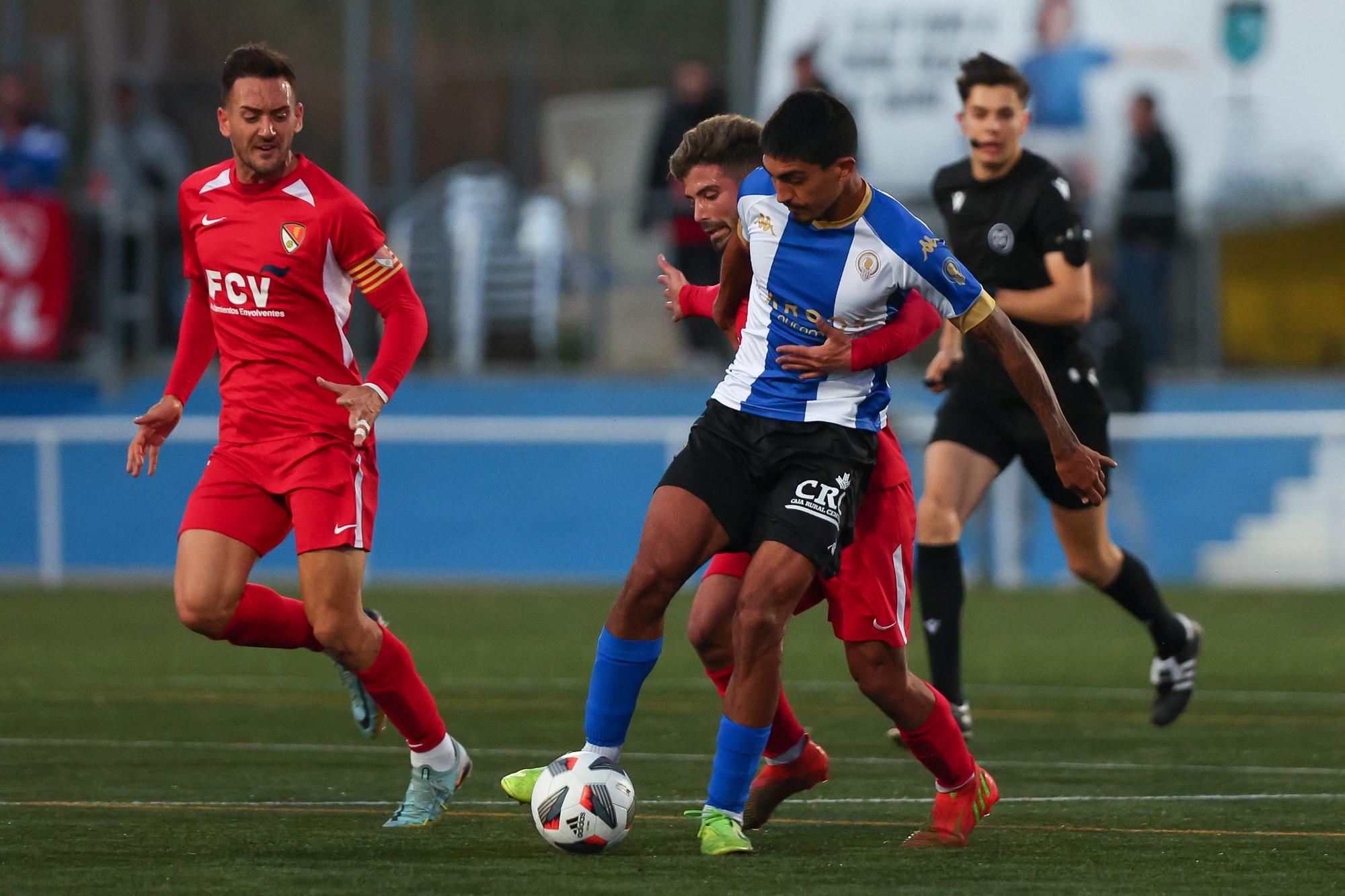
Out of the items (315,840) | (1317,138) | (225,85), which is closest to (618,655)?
(315,840)

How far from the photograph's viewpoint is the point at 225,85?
242 inches

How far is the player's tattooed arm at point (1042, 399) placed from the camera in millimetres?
5387

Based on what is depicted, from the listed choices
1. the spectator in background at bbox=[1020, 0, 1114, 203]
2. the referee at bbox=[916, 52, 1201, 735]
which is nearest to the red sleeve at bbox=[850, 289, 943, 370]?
the referee at bbox=[916, 52, 1201, 735]

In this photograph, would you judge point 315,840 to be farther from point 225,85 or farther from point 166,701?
point 166,701

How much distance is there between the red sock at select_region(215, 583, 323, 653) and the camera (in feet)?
20.2

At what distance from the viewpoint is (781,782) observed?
588 cm

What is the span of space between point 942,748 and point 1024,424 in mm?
2259

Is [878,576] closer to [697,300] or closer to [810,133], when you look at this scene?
[697,300]

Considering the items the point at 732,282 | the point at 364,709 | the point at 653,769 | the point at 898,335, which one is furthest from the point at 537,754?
the point at 898,335

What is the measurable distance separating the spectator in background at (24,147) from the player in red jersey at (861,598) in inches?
453

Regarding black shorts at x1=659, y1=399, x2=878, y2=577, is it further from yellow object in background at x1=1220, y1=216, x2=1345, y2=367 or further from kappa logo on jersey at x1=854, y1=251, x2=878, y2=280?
yellow object in background at x1=1220, y1=216, x2=1345, y2=367

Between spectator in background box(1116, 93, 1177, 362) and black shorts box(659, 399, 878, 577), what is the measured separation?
10532mm

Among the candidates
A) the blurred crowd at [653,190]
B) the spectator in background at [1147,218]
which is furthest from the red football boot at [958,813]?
the spectator in background at [1147,218]

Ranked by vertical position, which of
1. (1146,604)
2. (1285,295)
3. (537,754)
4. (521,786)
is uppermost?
(521,786)
